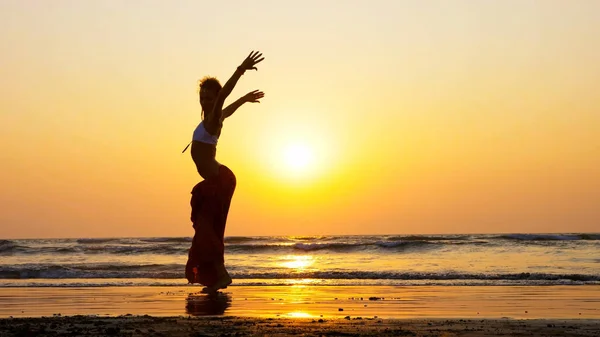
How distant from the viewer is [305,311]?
31.5ft

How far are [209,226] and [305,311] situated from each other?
5.09 feet

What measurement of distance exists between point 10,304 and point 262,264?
16.9 m

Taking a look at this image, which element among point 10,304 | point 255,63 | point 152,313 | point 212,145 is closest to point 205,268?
Answer: point 152,313

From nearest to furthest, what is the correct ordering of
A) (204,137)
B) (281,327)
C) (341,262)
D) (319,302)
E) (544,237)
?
1. (281,327)
2. (204,137)
3. (319,302)
4. (341,262)
5. (544,237)

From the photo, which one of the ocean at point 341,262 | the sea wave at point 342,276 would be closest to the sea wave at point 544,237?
the ocean at point 341,262

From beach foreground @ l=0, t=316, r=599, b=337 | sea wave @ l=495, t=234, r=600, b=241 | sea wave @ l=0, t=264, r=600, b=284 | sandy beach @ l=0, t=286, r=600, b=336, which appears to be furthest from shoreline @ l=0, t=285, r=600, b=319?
sea wave @ l=495, t=234, r=600, b=241

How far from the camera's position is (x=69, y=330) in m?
6.85

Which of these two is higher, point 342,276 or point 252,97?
point 252,97

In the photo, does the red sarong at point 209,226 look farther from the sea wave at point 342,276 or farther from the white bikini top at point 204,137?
the sea wave at point 342,276

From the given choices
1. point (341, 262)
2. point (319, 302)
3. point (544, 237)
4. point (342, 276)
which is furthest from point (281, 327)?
point (544, 237)

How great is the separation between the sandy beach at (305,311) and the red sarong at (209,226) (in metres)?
0.48

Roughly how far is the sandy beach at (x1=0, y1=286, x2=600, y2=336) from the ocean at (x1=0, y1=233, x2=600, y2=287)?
8.26ft

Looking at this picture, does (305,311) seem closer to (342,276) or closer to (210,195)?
(210,195)

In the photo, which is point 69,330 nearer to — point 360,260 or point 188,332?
point 188,332
